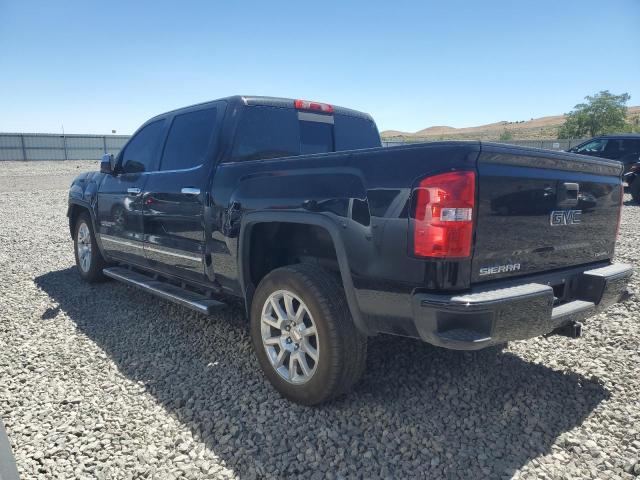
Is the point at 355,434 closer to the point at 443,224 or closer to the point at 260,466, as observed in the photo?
the point at 260,466

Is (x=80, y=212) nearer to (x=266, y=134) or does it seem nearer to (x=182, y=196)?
(x=182, y=196)

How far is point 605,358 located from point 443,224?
222 centimetres

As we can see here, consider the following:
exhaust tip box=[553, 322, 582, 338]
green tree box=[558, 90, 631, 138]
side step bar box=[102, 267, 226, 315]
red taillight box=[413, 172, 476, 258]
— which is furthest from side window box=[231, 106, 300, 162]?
green tree box=[558, 90, 631, 138]

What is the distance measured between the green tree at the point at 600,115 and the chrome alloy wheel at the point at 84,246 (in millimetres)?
46800

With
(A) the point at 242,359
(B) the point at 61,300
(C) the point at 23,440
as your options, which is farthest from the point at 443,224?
(B) the point at 61,300

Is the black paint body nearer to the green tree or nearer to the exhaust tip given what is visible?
the exhaust tip

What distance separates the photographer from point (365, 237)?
2.45 m

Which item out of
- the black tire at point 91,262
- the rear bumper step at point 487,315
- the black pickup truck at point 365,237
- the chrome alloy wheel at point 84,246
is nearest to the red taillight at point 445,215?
the black pickup truck at point 365,237

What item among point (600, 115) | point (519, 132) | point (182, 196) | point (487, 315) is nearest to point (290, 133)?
point (182, 196)

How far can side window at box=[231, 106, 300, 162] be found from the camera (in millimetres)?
3717

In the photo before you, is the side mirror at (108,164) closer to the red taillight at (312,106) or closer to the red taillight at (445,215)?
the red taillight at (312,106)

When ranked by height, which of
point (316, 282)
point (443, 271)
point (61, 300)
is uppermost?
point (443, 271)

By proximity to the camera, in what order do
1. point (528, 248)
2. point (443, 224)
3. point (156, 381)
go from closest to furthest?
point (443, 224), point (528, 248), point (156, 381)

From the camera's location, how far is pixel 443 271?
222cm
